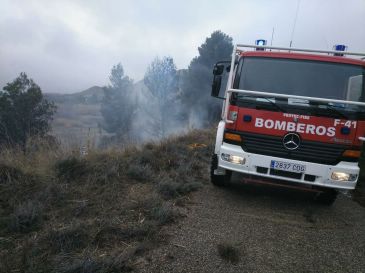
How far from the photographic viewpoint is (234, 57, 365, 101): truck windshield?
509cm

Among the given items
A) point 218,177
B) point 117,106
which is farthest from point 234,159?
point 117,106

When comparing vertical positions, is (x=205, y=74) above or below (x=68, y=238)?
above

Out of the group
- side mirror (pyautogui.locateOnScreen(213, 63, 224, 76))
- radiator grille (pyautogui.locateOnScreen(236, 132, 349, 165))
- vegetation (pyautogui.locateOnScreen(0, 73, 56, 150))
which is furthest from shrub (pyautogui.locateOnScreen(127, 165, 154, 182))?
vegetation (pyautogui.locateOnScreen(0, 73, 56, 150))

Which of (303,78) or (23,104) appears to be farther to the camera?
(23,104)

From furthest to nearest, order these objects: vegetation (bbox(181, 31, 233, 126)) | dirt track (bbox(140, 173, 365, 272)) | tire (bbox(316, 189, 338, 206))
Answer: vegetation (bbox(181, 31, 233, 126)) → tire (bbox(316, 189, 338, 206)) → dirt track (bbox(140, 173, 365, 272))

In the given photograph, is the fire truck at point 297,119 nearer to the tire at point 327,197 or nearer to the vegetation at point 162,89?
the tire at point 327,197

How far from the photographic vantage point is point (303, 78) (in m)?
5.23

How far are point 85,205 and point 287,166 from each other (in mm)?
3054

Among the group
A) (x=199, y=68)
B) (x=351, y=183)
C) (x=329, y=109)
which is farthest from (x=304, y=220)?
(x=199, y=68)

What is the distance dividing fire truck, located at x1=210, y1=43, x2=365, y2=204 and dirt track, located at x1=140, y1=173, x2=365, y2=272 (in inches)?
23.5

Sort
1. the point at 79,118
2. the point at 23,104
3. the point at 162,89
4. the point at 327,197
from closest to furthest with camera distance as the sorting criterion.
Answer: the point at 327,197
the point at 23,104
the point at 162,89
the point at 79,118

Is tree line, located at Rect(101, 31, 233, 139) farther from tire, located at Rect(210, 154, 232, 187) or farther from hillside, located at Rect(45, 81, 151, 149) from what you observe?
tire, located at Rect(210, 154, 232, 187)

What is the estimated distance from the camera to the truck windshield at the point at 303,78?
5094mm

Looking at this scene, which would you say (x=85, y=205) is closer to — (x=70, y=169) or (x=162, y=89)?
(x=70, y=169)
